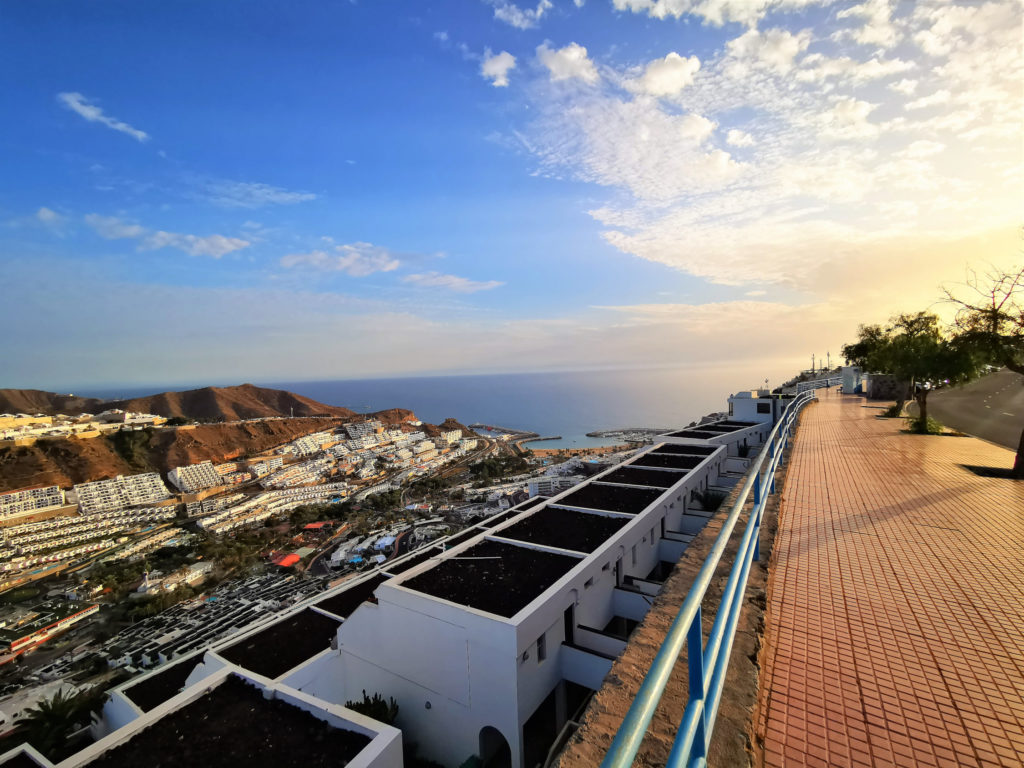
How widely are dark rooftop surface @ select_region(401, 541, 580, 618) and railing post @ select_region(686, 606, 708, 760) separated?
5.34 m

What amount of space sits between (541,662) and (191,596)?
28201 millimetres

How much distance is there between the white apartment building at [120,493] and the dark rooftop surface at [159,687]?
47455mm

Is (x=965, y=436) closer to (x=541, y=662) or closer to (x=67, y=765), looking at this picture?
(x=541, y=662)

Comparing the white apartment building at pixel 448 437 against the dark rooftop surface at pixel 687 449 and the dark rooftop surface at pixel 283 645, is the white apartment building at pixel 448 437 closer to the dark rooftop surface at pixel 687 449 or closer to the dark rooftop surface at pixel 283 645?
the dark rooftop surface at pixel 687 449

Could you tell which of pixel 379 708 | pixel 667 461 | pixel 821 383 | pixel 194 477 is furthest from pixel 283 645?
pixel 194 477

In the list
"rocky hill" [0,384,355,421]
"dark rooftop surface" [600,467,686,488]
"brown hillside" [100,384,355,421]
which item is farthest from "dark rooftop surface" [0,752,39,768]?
"brown hillside" [100,384,355,421]

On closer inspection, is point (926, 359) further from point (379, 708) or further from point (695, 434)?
point (379, 708)

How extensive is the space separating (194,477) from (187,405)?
57.3 m

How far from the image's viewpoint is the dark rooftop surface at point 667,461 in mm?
13398

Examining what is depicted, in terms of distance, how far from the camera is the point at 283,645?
891 cm

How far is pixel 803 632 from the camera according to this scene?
2.99 m

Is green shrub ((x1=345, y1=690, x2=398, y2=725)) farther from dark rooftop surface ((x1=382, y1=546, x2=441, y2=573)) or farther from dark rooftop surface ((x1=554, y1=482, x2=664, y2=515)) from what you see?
dark rooftop surface ((x1=554, y1=482, x2=664, y2=515))

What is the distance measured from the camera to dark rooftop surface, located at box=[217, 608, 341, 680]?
8.26 m

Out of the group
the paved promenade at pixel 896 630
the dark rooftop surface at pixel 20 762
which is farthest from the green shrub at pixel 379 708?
the paved promenade at pixel 896 630
